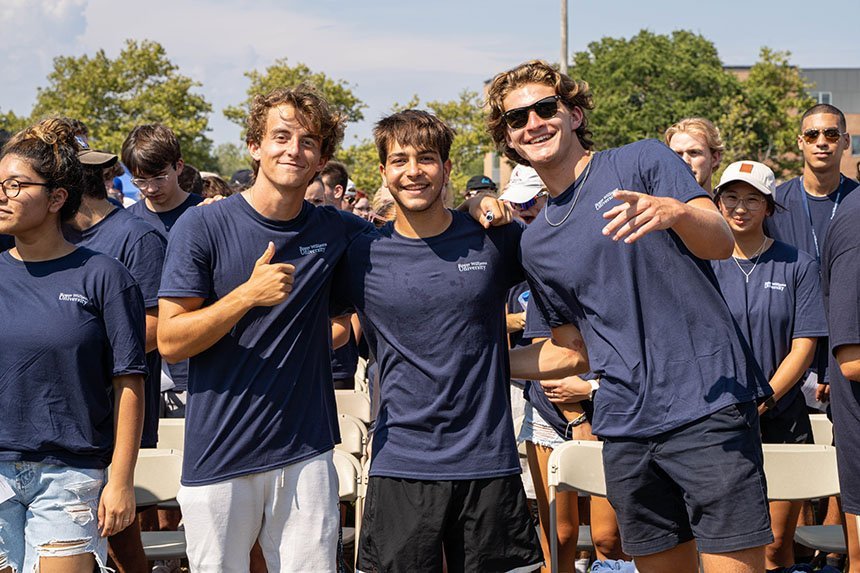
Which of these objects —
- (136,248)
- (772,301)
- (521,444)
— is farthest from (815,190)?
(136,248)

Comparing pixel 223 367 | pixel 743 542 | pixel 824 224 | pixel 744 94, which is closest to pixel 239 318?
pixel 223 367

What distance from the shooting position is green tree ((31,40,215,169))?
106ft

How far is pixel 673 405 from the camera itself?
3234mm

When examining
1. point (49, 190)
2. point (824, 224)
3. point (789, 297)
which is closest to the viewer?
point (49, 190)

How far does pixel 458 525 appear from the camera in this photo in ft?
11.9

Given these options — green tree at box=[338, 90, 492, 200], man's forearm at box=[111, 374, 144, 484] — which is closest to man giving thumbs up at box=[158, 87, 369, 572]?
man's forearm at box=[111, 374, 144, 484]

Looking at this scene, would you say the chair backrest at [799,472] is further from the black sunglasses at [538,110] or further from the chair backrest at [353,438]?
the black sunglasses at [538,110]

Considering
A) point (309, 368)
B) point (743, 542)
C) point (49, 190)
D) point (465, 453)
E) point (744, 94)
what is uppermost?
point (744, 94)

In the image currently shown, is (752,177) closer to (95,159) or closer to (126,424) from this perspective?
(95,159)

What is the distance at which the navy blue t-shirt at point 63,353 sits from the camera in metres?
3.53

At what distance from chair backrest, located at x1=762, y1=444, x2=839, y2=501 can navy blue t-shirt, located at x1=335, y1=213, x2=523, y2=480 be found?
1810mm

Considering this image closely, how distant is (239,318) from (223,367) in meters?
0.25

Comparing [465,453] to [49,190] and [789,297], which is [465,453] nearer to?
[49,190]

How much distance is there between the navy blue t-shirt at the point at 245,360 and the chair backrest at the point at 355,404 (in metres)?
2.76
